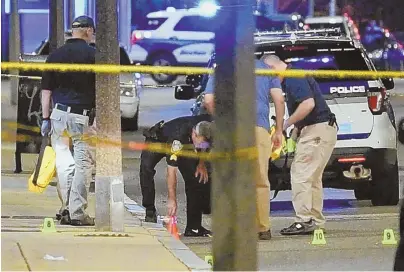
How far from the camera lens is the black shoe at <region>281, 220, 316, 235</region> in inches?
405

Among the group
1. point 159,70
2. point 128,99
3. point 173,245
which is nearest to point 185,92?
point 173,245

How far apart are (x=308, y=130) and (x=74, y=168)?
218cm

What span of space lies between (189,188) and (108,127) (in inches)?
50.1

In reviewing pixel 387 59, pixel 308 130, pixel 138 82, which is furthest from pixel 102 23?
pixel 387 59

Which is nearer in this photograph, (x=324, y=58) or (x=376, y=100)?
(x=376, y=100)

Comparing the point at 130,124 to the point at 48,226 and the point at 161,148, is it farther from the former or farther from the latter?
the point at 48,226

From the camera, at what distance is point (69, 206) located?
9984mm

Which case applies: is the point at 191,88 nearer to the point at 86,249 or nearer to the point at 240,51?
the point at 86,249

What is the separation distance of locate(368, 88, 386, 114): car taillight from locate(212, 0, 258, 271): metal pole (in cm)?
699

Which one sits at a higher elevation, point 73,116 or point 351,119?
point 73,116

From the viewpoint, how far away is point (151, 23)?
34.5m

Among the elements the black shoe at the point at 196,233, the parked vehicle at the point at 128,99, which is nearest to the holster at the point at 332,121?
the black shoe at the point at 196,233

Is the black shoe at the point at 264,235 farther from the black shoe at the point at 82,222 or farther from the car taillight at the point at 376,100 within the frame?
the car taillight at the point at 376,100

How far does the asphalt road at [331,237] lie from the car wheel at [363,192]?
0.06 meters
